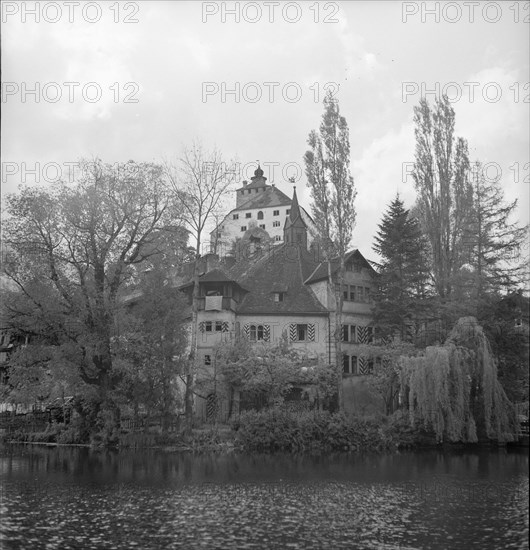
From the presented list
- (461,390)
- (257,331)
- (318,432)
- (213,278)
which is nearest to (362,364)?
(257,331)

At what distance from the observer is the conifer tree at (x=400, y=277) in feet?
163

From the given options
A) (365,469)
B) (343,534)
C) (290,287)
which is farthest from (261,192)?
(343,534)

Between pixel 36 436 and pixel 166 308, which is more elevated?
pixel 166 308

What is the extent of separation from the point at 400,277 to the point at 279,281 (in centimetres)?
1012

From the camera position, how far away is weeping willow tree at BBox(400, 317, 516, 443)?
34531 millimetres

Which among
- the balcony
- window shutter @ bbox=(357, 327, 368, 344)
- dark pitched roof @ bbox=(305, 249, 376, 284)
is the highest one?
dark pitched roof @ bbox=(305, 249, 376, 284)

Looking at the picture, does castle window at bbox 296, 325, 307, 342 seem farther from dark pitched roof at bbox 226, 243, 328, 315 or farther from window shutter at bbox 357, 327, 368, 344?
window shutter at bbox 357, 327, 368, 344

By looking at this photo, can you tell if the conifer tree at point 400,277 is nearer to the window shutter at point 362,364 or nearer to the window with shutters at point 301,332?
the window shutter at point 362,364

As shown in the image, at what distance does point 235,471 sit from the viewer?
2808 centimetres

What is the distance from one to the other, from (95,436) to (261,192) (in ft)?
286

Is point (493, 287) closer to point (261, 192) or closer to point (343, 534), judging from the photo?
point (343, 534)

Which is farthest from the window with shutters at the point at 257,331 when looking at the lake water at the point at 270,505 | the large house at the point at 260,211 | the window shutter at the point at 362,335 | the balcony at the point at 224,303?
the large house at the point at 260,211

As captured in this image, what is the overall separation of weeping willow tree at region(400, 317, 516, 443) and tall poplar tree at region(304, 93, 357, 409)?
9.80 metres

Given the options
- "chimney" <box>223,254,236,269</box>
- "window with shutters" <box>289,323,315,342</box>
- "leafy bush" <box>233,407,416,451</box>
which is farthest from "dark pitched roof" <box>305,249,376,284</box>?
"leafy bush" <box>233,407,416,451</box>
